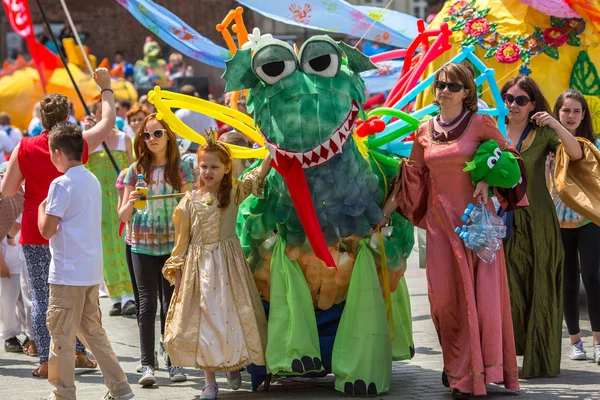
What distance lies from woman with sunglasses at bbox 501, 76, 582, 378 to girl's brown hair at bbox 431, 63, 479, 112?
2.49 ft

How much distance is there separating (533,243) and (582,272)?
0.57 meters

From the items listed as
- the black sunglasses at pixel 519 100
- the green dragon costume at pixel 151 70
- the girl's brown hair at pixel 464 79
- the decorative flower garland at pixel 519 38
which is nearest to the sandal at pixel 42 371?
the girl's brown hair at pixel 464 79

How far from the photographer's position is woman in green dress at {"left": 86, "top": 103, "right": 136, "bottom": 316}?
9.27m

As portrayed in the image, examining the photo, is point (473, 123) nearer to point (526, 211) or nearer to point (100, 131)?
point (526, 211)

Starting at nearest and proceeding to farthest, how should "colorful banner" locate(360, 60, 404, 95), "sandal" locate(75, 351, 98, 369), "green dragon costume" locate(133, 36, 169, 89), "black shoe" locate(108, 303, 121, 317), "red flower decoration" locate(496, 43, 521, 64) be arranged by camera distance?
"sandal" locate(75, 351, 98, 369) → "red flower decoration" locate(496, 43, 521, 64) → "black shoe" locate(108, 303, 121, 317) → "colorful banner" locate(360, 60, 404, 95) → "green dragon costume" locate(133, 36, 169, 89)

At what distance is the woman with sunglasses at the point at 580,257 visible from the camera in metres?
7.04

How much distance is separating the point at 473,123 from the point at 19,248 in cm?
376

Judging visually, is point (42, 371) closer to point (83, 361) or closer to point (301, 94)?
point (83, 361)

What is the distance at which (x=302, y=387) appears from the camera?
6.46 metres

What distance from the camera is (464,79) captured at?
6.00 metres

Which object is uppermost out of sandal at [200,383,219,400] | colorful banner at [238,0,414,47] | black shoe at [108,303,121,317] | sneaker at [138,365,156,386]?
colorful banner at [238,0,414,47]

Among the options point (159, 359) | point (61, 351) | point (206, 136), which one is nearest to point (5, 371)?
point (159, 359)

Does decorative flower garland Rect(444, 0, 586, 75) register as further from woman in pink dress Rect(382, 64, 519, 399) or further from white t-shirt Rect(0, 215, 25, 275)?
white t-shirt Rect(0, 215, 25, 275)

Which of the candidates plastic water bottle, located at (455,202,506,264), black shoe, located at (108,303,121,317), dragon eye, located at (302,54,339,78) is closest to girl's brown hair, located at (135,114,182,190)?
dragon eye, located at (302,54,339,78)
